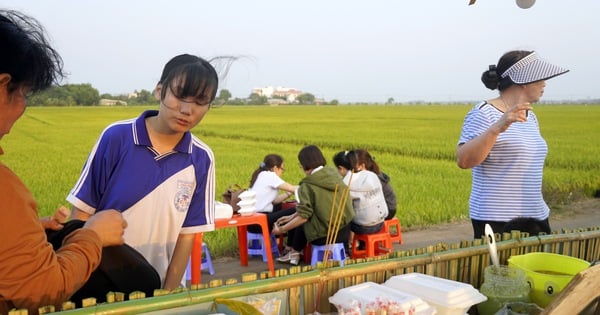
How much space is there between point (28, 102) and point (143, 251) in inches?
31.8

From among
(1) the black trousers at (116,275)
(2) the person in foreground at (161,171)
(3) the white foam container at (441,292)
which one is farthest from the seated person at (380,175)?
(1) the black trousers at (116,275)

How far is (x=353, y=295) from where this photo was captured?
5.61 feet

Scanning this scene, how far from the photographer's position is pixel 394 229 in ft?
23.7

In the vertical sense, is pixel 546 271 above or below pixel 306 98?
below

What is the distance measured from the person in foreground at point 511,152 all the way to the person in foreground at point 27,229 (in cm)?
200

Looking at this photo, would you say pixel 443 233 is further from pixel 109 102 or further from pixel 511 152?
pixel 109 102

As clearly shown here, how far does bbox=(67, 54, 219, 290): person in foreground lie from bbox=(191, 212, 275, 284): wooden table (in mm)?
1806

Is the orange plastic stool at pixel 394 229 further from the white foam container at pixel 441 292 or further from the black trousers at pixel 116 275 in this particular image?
the black trousers at pixel 116 275

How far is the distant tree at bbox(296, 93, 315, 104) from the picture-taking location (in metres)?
79.8

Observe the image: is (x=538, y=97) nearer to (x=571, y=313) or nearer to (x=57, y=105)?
(x=571, y=313)

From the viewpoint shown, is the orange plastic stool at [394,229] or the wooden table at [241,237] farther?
the orange plastic stool at [394,229]

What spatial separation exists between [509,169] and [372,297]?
60.3 inches

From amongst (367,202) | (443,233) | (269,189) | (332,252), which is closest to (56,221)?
(332,252)

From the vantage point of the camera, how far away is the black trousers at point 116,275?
1.63m
